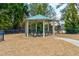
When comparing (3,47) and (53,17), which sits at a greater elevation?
(53,17)

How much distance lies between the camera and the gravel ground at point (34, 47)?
8180 mm

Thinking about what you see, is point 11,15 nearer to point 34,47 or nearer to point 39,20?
point 34,47

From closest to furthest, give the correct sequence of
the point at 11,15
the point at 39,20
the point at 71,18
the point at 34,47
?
the point at 34,47 → the point at 11,15 → the point at 71,18 → the point at 39,20

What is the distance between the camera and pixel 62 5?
31.1 feet

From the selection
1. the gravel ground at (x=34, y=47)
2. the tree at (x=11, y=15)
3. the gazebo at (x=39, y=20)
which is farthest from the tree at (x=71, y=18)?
the tree at (x=11, y=15)

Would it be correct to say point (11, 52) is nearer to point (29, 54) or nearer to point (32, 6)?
point (29, 54)

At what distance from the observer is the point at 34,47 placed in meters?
9.15

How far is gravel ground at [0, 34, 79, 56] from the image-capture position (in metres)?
8.18

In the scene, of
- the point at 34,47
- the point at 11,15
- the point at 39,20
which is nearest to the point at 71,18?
the point at 34,47

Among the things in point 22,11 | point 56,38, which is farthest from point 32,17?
point 56,38

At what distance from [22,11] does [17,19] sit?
0.37 metres

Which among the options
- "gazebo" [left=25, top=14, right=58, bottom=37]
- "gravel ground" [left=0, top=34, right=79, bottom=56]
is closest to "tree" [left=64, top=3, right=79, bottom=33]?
"gazebo" [left=25, top=14, right=58, bottom=37]

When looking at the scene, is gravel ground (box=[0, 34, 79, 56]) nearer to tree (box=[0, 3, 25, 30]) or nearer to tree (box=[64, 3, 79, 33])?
tree (box=[0, 3, 25, 30])

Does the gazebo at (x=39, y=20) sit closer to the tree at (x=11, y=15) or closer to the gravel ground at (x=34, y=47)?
the gravel ground at (x=34, y=47)
